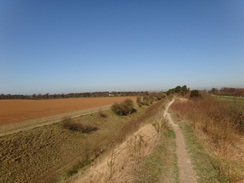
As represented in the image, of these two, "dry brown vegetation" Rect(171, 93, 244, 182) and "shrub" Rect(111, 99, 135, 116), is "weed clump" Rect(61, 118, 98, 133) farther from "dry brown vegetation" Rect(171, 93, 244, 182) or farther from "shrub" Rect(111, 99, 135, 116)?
"dry brown vegetation" Rect(171, 93, 244, 182)

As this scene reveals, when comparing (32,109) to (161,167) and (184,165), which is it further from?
(184,165)

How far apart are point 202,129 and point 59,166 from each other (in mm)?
13538

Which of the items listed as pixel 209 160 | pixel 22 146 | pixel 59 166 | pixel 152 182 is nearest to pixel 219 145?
pixel 209 160

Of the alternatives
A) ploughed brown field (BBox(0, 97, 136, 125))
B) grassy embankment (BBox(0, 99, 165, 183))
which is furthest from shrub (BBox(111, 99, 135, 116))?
grassy embankment (BBox(0, 99, 165, 183))

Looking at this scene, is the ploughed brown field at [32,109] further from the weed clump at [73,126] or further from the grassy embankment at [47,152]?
the grassy embankment at [47,152]

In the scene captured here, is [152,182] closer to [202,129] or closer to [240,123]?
[202,129]

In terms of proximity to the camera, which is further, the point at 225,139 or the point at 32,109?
the point at 32,109

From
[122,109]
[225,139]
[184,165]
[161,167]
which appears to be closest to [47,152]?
[161,167]

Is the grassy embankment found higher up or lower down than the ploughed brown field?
lower down

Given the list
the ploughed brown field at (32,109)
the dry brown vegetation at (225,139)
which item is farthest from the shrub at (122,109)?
the dry brown vegetation at (225,139)

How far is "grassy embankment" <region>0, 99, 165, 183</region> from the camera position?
12188mm

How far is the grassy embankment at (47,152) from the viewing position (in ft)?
40.0

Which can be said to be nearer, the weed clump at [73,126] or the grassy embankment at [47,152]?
the grassy embankment at [47,152]

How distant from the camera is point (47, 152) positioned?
16141 mm
